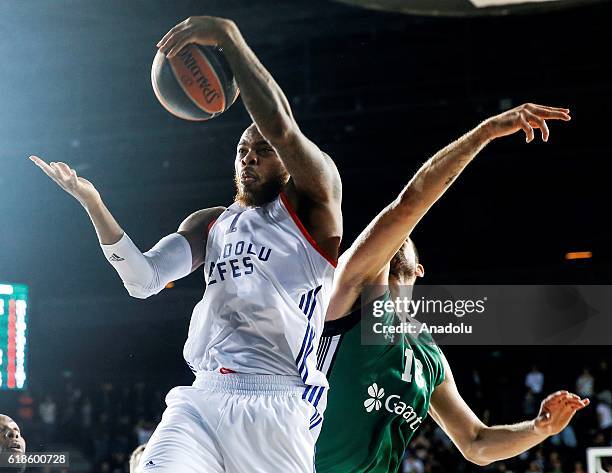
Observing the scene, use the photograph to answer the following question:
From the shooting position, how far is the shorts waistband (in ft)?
9.88

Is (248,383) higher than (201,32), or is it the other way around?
(201,32)

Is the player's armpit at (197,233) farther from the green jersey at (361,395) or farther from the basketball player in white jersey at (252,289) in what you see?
the green jersey at (361,395)

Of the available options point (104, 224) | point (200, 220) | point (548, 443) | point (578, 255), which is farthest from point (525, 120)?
point (578, 255)

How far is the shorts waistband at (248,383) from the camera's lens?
301 cm

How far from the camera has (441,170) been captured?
3424 mm

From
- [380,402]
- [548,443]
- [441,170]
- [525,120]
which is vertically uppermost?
[525,120]

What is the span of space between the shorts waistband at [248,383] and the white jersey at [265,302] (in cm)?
2

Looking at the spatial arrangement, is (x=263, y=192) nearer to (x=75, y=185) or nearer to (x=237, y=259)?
(x=237, y=259)

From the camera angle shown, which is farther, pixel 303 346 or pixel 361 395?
pixel 361 395

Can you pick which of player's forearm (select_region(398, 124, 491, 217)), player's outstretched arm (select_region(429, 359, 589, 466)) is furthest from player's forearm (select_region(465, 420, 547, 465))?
player's forearm (select_region(398, 124, 491, 217))

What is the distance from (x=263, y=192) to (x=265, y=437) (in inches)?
34.4

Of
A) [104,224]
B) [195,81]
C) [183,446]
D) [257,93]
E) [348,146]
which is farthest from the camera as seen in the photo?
[348,146]

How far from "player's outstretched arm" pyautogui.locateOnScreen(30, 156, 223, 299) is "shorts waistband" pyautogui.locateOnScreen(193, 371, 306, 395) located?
1.22ft

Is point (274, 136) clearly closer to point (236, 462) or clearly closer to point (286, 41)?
point (236, 462)
